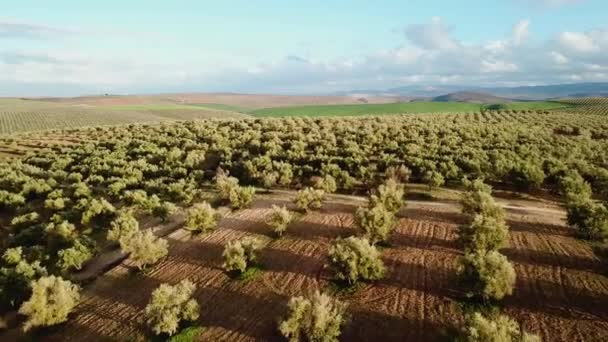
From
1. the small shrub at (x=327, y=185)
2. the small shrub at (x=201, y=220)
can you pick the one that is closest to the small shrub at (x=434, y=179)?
the small shrub at (x=327, y=185)

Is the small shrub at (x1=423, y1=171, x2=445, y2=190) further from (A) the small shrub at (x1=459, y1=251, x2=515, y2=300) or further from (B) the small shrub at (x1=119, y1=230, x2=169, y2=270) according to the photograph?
(B) the small shrub at (x1=119, y1=230, x2=169, y2=270)

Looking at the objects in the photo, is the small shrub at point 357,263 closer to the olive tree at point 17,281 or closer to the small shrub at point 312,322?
the small shrub at point 312,322

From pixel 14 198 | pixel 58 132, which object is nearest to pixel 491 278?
pixel 14 198

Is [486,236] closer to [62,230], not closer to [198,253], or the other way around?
[198,253]

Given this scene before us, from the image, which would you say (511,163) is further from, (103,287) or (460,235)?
(103,287)

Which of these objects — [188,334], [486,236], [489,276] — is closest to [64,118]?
[188,334]

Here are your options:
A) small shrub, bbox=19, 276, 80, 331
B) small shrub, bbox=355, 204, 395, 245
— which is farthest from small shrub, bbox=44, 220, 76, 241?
small shrub, bbox=355, 204, 395, 245
